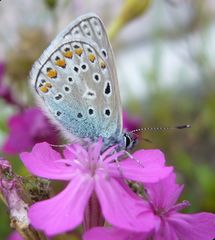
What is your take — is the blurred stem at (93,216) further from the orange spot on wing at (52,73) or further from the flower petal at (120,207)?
the orange spot on wing at (52,73)

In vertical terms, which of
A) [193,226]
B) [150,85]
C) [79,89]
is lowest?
[150,85]

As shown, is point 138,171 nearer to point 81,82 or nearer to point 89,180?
point 89,180

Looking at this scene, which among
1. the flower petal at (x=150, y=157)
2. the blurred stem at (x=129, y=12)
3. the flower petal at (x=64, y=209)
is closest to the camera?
the flower petal at (x=64, y=209)

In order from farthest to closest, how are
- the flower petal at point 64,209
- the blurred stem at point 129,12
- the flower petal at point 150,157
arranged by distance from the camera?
1. the blurred stem at point 129,12
2. the flower petal at point 150,157
3. the flower petal at point 64,209

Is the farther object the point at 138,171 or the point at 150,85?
the point at 150,85

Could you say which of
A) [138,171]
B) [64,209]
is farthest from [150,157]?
[64,209]

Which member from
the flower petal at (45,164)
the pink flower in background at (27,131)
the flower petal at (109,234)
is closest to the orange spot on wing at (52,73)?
the flower petal at (45,164)

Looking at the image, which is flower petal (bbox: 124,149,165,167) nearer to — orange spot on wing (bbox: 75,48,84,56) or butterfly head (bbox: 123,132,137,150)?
butterfly head (bbox: 123,132,137,150)
